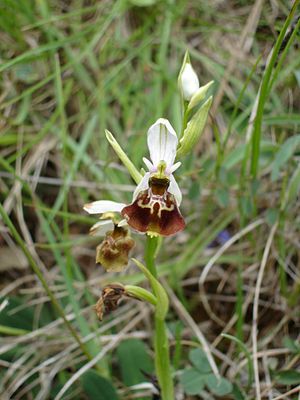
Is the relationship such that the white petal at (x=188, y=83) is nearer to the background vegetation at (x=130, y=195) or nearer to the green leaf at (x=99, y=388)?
the background vegetation at (x=130, y=195)

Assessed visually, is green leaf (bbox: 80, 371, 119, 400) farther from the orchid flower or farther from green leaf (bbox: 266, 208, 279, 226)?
green leaf (bbox: 266, 208, 279, 226)

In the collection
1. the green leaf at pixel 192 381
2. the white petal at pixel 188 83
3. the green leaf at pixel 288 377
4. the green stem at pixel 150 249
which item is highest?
the white petal at pixel 188 83

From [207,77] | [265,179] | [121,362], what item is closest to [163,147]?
[121,362]

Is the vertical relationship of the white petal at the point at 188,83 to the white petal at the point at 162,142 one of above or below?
above

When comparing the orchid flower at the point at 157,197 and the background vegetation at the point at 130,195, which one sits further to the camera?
the background vegetation at the point at 130,195

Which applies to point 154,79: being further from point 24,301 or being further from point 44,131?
point 24,301

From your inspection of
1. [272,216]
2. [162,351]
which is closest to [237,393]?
[162,351]

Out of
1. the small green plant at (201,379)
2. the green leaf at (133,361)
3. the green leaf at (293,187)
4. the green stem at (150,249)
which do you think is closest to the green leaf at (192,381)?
the small green plant at (201,379)
